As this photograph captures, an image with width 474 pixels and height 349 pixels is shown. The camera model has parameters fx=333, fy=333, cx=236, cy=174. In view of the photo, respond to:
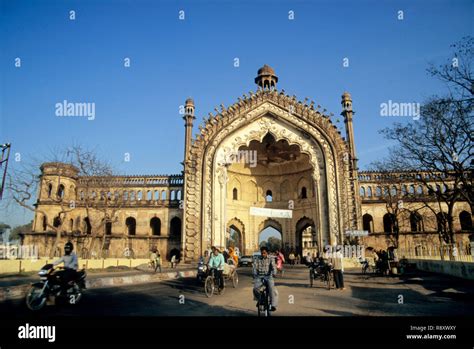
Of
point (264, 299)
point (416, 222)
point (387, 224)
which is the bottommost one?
point (264, 299)

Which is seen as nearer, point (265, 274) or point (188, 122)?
point (265, 274)

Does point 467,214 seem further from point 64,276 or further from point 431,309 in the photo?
point 64,276

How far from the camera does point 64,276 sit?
29.8 feet

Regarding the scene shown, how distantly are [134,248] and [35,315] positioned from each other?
26879mm

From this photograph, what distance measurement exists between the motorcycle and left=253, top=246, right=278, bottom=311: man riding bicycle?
208 inches

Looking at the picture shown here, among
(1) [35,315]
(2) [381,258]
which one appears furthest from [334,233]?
(1) [35,315]

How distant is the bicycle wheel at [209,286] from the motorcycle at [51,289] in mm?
3864

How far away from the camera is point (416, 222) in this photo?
33.1 metres

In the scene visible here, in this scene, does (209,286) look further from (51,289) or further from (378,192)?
(378,192)

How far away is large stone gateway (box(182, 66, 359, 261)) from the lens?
96.8 feet

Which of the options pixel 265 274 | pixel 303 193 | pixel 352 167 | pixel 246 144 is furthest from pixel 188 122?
pixel 265 274

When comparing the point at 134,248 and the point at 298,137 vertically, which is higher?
Answer: the point at 298,137

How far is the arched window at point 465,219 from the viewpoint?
3253cm

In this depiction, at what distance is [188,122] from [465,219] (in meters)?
29.0
